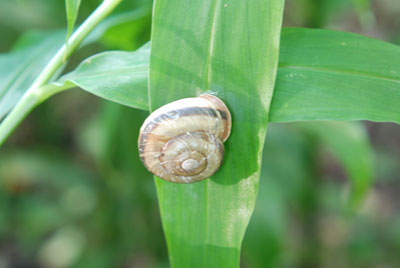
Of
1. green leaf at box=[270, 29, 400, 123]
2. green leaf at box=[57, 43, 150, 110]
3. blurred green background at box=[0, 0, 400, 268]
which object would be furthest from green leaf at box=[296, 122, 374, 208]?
green leaf at box=[57, 43, 150, 110]

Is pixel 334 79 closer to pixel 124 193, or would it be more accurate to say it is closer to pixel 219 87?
pixel 219 87

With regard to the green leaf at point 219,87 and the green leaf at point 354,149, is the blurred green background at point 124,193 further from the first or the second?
the green leaf at point 219,87

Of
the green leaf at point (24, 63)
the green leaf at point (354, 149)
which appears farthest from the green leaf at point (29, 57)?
the green leaf at point (354, 149)

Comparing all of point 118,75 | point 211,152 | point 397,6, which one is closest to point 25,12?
point 118,75

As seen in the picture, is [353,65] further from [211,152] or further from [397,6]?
[397,6]

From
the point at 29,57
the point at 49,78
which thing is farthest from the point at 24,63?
the point at 49,78
